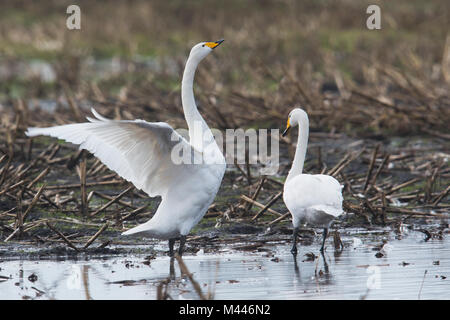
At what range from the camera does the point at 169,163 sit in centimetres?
700

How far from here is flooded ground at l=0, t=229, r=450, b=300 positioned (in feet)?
19.7

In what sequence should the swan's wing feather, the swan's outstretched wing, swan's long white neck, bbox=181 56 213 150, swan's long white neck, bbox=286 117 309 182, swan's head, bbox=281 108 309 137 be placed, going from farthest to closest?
swan's head, bbox=281 108 309 137, swan's long white neck, bbox=286 117 309 182, the swan's wing feather, swan's long white neck, bbox=181 56 213 150, the swan's outstretched wing

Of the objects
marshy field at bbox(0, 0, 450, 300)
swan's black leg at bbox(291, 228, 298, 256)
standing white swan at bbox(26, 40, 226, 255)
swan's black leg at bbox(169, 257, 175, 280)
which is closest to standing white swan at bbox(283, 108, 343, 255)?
swan's black leg at bbox(291, 228, 298, 256)

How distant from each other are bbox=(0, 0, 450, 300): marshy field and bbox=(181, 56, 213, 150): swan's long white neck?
103 centimetres

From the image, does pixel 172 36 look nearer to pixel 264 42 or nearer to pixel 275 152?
pixel 264 42

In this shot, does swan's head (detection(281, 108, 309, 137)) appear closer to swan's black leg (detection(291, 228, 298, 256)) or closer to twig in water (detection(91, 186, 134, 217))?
swan's black leg (detection(291, 228, 298, 256))

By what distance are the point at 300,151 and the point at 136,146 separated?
201 cm

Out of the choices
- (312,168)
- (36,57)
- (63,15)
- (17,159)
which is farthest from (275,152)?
(63,15)

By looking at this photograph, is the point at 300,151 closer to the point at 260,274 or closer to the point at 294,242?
the point at 294,242

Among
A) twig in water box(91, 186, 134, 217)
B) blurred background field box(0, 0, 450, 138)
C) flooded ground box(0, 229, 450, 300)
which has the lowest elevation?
flooded ground box(0, 229, 450, 300)

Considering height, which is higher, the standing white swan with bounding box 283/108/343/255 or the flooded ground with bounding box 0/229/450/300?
the standing white swan with bounding box 283/108/343/255

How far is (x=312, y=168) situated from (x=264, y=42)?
12.8 metres

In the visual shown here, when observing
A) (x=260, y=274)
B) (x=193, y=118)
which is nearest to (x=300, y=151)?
(x=193, y=118)

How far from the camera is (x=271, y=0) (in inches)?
1293
